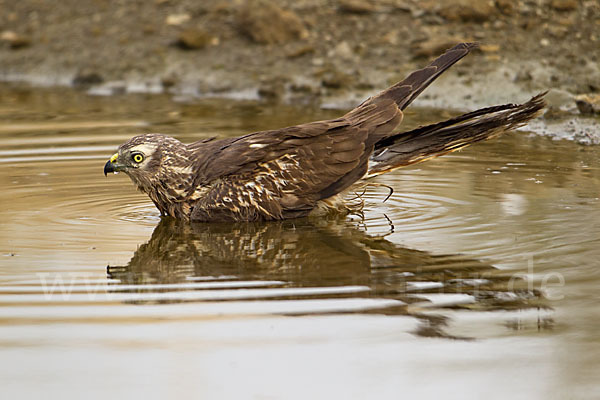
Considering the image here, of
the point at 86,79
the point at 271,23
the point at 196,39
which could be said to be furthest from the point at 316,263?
the point at 86,79

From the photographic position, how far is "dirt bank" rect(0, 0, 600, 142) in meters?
12.3

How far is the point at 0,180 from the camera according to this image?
29.8 ft

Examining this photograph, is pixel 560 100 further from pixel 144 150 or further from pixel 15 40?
pixel 15 40

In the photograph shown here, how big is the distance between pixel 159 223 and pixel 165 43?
797cm

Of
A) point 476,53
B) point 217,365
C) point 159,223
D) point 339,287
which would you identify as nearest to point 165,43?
point 476,53

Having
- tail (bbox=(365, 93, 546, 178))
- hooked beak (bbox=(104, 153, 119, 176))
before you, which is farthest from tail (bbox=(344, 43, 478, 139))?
hooked beak (bbox=(104, 153, 119, 176))

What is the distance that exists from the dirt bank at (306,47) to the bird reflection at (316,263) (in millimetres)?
4517

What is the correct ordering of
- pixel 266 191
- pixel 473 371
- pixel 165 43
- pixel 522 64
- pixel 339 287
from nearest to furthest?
pixel 473 371 < pixel 339 287 < pixel 266 191 < pixel 522 64 < pixel 165 43

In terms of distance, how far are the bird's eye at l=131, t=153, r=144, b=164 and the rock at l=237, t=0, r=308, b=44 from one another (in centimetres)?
Result: 684

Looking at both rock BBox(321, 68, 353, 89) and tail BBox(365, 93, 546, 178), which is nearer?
tail BBox(365, 93, 546, 178)

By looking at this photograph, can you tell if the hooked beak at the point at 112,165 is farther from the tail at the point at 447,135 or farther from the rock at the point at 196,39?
the rock at the point at 196,39

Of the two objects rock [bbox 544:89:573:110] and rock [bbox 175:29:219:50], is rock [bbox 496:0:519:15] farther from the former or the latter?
rock [bbox 175:29:219:50]

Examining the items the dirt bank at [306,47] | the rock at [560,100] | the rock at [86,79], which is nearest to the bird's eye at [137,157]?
the dirt bank at [306,47]

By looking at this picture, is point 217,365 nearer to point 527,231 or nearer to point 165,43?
point 527,231
